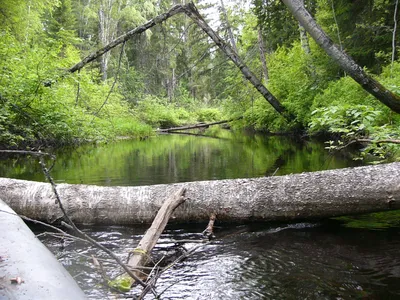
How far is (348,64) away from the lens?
639 cm

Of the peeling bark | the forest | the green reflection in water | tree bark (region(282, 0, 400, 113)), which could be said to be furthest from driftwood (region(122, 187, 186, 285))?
the peeling bark

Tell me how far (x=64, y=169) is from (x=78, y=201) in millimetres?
4401

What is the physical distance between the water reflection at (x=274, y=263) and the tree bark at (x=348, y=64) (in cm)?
319

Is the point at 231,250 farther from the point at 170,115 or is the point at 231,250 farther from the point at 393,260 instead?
the point at 170,115

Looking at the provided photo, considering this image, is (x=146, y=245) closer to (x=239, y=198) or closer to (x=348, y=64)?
(x=239, y=198)

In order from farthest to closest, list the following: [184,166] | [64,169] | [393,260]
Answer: [184,166] → [64,169] → [393,260]

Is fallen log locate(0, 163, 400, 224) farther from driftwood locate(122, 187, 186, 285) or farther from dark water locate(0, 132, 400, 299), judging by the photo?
driftwood locate(122, 187, 186, 285)

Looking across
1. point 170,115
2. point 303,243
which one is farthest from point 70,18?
point 303,243

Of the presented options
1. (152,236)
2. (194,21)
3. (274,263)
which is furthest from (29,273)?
(194,21)

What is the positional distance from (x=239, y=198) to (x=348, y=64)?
3892mm

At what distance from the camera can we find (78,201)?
14.8ft

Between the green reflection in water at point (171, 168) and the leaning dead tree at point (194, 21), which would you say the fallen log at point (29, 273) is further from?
the leaning dead tree at point (194, 21)

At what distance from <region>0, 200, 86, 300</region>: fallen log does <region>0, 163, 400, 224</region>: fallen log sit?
1935 millimetres

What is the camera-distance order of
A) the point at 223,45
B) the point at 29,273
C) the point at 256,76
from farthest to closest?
1. the point at 256,76
2. the point at 223,45
3. the point at 29,273
